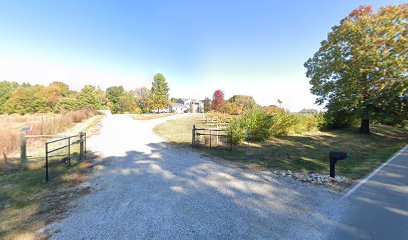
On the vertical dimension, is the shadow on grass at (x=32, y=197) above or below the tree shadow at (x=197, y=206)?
below

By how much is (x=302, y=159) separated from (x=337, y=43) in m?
13.1

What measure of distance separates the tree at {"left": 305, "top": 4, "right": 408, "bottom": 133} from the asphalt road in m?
11.2

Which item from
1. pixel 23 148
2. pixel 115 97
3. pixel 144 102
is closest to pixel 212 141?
pixel 23 148

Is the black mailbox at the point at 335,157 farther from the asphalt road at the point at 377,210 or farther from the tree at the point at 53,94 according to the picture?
the tree at the point at 53,94

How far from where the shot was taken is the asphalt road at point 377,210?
2566 mm

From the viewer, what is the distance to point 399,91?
11.7m

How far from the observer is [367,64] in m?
12.5

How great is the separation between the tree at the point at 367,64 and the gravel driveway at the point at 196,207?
13635 mm

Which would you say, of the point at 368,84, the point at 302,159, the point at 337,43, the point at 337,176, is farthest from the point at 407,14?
the point at 337,176

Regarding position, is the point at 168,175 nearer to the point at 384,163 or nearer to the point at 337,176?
the point at 337,176

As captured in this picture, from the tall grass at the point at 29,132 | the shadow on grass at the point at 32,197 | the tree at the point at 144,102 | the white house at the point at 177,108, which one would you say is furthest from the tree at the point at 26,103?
the shadow on grass at the point at 32,197

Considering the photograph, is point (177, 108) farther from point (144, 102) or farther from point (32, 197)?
point (32, 197)

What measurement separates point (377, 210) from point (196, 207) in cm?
335

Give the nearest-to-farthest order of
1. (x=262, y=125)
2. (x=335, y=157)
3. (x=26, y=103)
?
1. (x=335, y=157)
2. (x=262, y=125)
3. (x=26, y=103)
